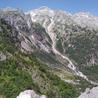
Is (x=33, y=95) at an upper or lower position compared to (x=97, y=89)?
lower

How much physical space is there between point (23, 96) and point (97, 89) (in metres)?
14.4

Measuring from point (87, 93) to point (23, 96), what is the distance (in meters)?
12.5

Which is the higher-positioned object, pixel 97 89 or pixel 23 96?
pixel 97 89

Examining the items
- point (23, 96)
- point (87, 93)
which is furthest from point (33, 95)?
point (87, 93)

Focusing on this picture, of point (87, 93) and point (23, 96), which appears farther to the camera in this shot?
point (87, 93)

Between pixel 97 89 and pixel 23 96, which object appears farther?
pixel 97 89

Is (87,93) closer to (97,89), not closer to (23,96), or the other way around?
(97,89)

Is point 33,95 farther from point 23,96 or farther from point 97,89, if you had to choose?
point 97,89

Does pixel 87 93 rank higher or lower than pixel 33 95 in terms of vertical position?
higher

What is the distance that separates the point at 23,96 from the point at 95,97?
1303cm

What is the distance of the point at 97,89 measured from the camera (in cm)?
7562

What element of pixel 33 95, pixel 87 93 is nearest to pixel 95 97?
pixel 87 93

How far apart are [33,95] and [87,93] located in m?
10.4

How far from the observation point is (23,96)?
70.8 meters
